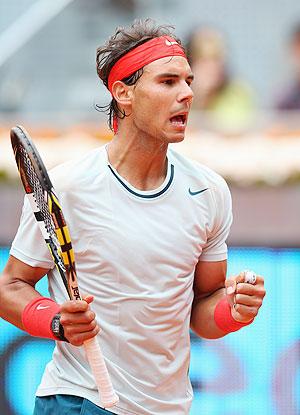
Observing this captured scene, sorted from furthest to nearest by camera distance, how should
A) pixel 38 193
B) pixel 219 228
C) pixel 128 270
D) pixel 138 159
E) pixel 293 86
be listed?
1. pixel 293 86
2. pixel 219 228
3. pixel 138 159
4. pixel 128 270
5. pixel 38 193

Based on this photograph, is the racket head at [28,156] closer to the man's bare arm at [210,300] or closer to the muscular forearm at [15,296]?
the muscular forearm at [15,296]

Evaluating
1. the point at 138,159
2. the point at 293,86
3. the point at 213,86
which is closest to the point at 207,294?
the point at 138,159

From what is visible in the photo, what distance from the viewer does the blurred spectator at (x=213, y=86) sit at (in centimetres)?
958

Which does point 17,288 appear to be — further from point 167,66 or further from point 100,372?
point 167,66

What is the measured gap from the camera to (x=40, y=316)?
397 centimetres

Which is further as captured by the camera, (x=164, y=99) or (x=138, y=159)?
(x=138, y=159)

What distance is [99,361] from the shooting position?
3805 millimetres

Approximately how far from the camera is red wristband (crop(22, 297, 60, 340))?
12.9 feet

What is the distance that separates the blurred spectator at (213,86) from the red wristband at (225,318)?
5240 mm

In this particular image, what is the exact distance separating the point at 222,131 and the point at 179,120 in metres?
4.33

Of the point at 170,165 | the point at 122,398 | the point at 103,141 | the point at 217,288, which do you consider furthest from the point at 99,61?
the point at 103,141

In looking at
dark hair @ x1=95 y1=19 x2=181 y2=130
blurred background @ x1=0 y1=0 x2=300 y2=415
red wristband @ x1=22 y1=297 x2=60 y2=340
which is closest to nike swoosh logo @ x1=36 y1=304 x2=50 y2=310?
red wristband @ x1=22 y1=297 x2=60 y2=340

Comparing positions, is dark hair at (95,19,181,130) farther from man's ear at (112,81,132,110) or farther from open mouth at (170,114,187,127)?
open mouth at (170,114,187,127)

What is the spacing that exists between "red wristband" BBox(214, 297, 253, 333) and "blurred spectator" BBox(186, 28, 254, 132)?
5.24m
